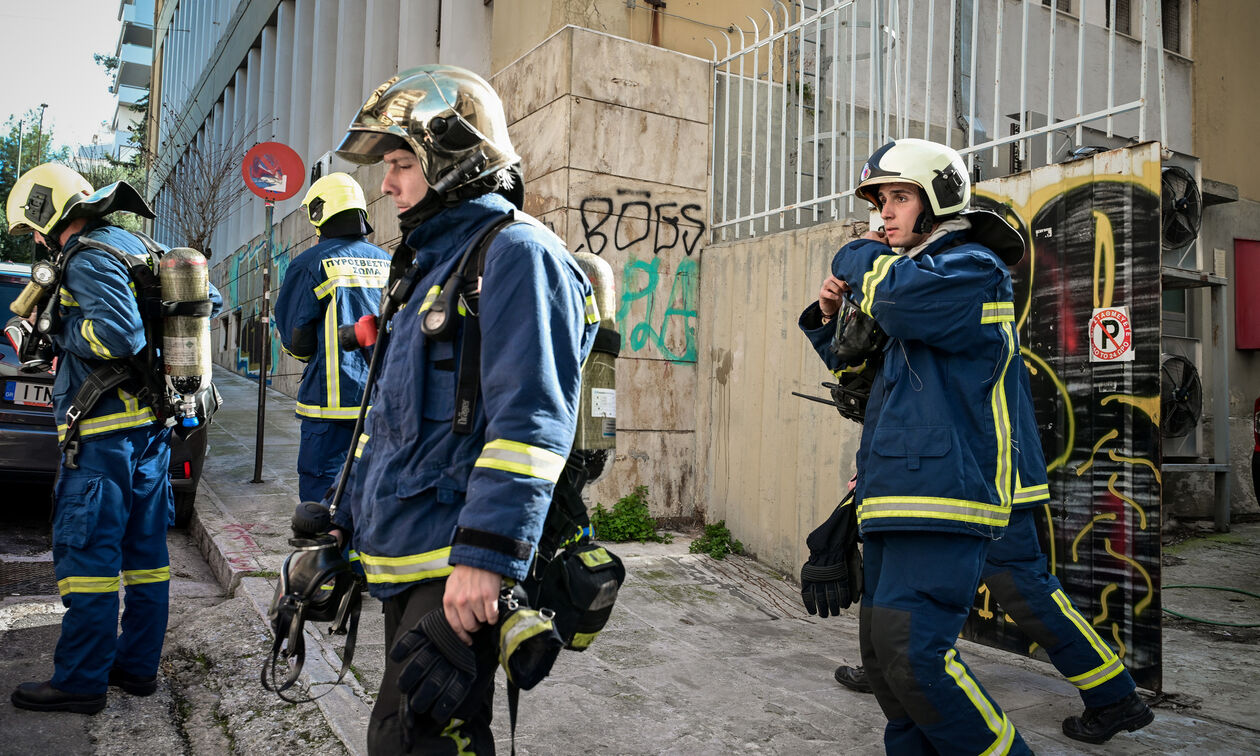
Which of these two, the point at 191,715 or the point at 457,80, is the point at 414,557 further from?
the point at 191,715

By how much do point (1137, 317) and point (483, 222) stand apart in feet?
10.2

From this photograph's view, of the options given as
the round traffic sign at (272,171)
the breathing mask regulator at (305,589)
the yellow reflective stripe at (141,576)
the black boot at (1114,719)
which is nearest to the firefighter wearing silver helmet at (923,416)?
the black boot at (1114,719)

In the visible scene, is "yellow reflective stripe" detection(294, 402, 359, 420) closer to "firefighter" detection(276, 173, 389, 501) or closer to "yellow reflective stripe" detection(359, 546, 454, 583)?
"firefighter" detection(276, 173, 389, 501)

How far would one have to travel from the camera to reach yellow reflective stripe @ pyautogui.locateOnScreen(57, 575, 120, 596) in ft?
11.5

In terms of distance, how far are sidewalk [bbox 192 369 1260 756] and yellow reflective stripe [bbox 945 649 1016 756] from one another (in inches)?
35.9

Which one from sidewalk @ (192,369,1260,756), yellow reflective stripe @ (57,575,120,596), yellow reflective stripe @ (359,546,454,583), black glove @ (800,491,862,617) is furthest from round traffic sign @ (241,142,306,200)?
yellow reflective stripe @ (359,546,454,583)

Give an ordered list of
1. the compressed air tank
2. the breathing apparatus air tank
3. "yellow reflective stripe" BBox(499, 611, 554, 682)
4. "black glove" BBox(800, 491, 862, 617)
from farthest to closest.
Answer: the breathing apparatus air tank, "black glove" BBox(800, 491, 862, 617), the compressed air tank, "yellow reflective stripe" BBox(499, 611, 554, 682)

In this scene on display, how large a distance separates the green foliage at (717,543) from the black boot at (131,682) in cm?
354

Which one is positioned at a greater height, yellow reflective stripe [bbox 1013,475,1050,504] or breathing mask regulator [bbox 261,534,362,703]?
yellow reflective stripe [bbox 1013,475,1050,504]

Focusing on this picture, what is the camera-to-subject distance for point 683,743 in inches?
133

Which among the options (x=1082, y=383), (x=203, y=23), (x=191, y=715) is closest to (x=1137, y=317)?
(x=1082, y=383)

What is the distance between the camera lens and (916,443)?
268cm

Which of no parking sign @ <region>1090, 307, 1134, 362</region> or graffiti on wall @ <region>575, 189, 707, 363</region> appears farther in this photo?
graffiti on wall @ <region>575, 189, 707, 363</region>

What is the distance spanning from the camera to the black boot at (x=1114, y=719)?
336 centimetres
